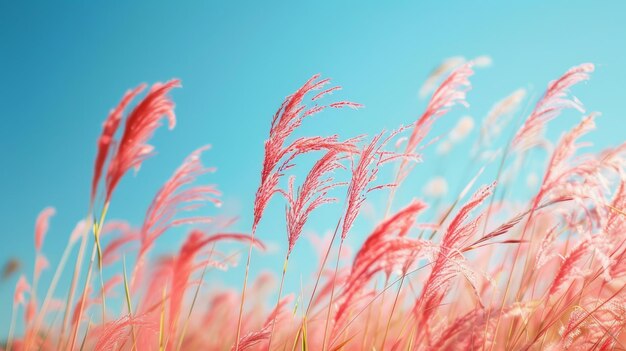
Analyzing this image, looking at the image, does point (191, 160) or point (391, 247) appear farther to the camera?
point (191, 160)

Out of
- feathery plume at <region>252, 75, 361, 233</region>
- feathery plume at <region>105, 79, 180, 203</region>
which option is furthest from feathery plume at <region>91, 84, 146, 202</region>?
feathery plume at <region>252, 75, 361, 233</region>

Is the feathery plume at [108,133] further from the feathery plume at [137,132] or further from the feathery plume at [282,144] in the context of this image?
the feathery plume at [282,144]

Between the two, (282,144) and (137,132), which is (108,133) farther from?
(282,144)

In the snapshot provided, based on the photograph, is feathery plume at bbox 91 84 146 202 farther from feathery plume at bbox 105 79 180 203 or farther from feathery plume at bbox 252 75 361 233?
feathery plume at bbox 252 75 361 233

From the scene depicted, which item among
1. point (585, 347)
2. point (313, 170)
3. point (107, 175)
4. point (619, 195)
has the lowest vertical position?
point (585, 347)

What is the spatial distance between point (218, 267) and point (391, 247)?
0.84 meters

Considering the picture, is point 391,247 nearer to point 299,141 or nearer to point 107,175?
point 299,141

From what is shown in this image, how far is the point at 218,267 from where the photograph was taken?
2309 mm

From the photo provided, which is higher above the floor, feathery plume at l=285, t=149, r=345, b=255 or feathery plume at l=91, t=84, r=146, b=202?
feathery plume at l=91, t=84, r=146, b=202

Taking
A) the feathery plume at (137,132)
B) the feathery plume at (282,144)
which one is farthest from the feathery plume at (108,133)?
the feathery plume at (282,144)

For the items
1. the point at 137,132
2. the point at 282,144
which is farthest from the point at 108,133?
the point at 282,144

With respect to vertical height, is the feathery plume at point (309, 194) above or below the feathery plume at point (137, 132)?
below

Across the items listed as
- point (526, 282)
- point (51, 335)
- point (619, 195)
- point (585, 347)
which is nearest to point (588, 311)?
point (585, 347)

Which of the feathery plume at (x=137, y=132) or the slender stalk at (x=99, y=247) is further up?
the feathery plume at (x=137, y=132)
